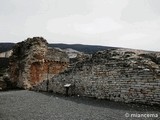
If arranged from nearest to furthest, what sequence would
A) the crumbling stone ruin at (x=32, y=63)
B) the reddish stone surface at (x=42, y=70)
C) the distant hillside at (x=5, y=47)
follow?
the crumbling stone ruin at (x=32, y=63) → the reddish stone surface at (x=42, y=70) → the distant hillside at (x=5, y=47)

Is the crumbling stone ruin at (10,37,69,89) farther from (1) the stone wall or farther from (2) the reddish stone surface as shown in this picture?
(1) the stone wall

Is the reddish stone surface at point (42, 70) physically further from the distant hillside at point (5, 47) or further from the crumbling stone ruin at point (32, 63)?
the distant hillside at point (5, 47)

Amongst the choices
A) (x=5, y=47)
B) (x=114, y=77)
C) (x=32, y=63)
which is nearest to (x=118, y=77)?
(x=114, y=77)

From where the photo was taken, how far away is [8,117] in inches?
300

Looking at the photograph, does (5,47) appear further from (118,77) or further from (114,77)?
Result: (118,77)

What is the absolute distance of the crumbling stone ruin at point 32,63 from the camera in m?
19.7

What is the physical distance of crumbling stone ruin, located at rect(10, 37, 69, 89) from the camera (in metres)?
19.7

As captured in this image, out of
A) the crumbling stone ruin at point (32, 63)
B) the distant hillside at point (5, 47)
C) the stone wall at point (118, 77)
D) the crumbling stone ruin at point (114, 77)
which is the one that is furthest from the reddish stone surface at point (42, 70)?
the distant hillside at point (5, 47)

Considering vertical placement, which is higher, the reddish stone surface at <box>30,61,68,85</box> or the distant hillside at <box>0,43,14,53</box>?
the distant hillside at <box>0,43,14,53</box>

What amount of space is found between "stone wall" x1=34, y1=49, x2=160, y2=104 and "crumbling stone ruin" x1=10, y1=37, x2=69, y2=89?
597 cm

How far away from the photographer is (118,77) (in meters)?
11.0

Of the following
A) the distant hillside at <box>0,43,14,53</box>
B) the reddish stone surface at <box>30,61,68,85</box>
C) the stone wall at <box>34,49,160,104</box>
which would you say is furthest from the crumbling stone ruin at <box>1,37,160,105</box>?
the distant hillside at <box>0,43,14,53</box>

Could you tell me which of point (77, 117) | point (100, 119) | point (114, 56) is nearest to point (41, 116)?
point (77, 117)

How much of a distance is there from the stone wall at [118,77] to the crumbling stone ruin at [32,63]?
19.6ft
